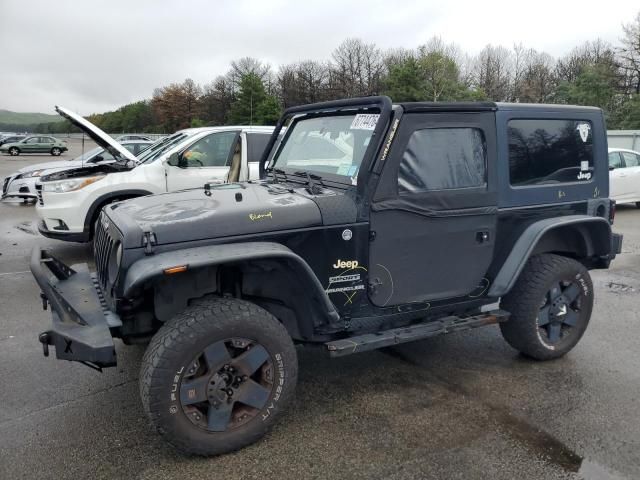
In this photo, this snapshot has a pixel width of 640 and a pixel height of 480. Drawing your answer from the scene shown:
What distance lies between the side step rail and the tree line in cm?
2778

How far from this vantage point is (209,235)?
119 inches

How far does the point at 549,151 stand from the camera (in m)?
4.11

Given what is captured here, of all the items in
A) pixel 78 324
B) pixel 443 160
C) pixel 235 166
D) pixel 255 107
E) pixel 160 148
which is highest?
pixel 255 107

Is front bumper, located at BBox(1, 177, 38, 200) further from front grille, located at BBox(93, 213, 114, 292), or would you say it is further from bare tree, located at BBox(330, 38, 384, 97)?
bare tree, located at BBox(330, 38, 384, 97)

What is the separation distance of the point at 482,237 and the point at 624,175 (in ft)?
34.3

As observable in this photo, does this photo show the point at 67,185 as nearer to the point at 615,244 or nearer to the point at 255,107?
the point at 615,244

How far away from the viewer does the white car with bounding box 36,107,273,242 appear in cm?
713

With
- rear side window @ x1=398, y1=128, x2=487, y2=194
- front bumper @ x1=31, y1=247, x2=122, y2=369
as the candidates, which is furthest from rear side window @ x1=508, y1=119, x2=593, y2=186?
front bumper @ x1=31, y1=247, x2=122, y2=369

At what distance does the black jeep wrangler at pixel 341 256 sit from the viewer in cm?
291

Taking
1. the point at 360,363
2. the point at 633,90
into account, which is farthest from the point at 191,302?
the point at 633,90

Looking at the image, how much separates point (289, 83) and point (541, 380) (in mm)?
58210

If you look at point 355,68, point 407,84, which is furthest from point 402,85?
point 355,68

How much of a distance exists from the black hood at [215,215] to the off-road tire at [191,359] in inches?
16.2

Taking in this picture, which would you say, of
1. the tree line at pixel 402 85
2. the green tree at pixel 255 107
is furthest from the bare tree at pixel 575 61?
the green tree at pixel 255 107
